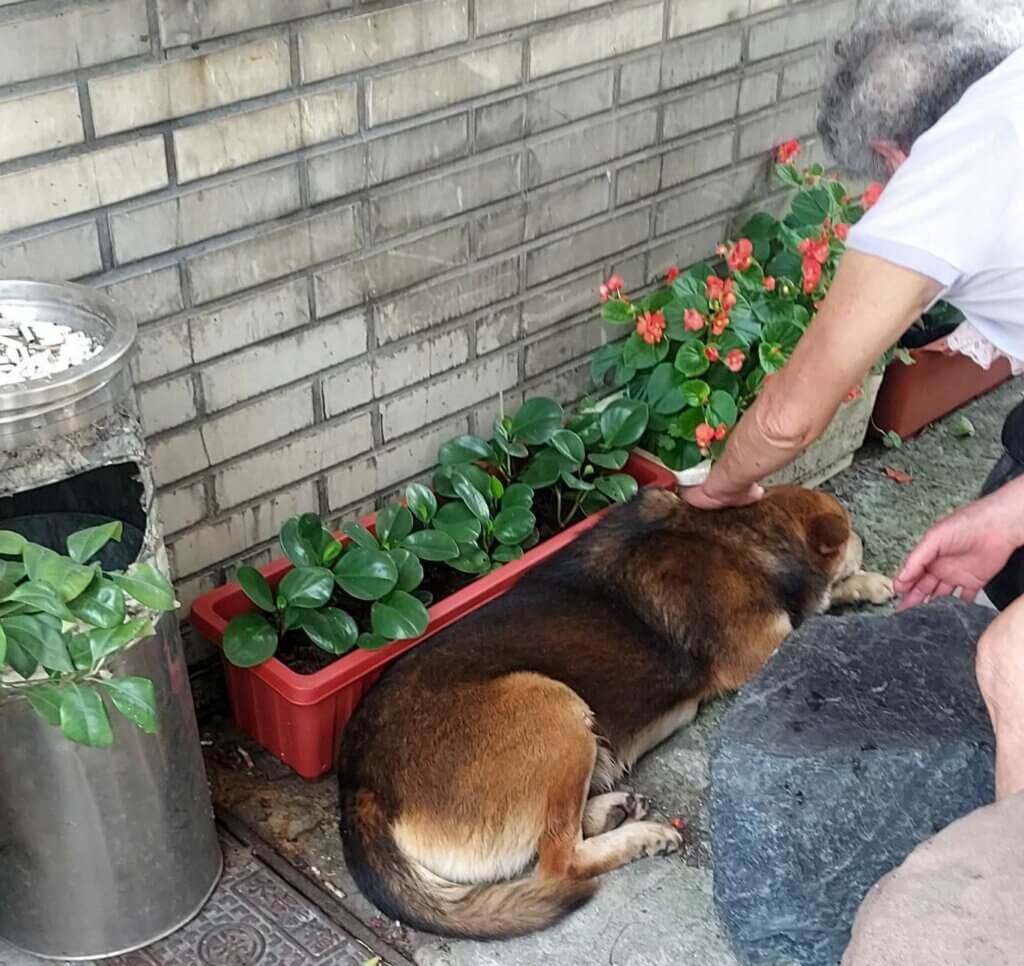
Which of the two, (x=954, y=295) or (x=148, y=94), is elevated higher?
(x=148, y=94)

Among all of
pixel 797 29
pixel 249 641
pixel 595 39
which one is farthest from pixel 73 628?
pixel 797 29

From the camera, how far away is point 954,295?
2316mm

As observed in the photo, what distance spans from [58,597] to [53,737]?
432 mm

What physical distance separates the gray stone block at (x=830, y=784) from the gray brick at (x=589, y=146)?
5.05 ft

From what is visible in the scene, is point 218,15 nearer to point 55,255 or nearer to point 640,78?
point 55,255

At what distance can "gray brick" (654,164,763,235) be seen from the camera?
3971mm

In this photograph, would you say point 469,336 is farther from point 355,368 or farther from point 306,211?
point 306,211

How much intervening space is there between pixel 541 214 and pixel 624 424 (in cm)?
62

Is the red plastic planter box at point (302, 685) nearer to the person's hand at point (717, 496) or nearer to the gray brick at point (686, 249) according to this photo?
the person's hand at point (717, 496)

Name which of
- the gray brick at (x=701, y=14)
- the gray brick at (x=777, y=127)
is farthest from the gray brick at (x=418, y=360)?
the gray brick at (x=777, y=127)

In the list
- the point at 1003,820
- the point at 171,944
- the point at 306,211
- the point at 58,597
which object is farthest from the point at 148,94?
the point at 1003,820

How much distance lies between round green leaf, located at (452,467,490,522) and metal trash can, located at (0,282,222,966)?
998 mm

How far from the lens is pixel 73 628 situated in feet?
6.86

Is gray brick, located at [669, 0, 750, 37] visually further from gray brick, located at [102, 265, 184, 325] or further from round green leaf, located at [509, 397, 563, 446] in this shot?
gray brick, located at [102, 265, 184, 325]
